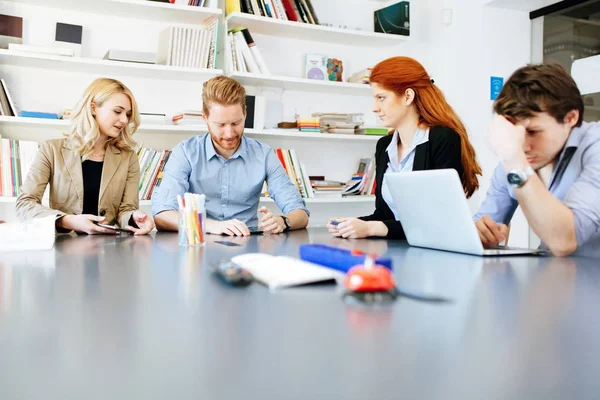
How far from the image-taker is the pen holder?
60.8 inches

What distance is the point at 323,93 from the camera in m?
4.00

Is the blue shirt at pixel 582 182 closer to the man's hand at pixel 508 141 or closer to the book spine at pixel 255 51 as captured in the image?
the man's hand at pixel 508 141

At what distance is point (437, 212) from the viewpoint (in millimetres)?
1399

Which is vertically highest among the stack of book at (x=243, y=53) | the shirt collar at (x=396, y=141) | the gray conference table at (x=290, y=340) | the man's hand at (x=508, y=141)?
the stack of book at (x=243, y=53)

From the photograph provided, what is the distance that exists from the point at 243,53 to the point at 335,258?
110 inches

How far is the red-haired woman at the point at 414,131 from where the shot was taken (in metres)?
2.16

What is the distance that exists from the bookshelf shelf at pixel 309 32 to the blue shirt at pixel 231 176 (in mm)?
1249

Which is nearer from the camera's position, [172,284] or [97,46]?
[172,284]

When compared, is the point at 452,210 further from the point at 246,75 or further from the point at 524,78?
the point at 246,75

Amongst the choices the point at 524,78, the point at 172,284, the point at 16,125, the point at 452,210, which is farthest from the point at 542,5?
the point at 172,284

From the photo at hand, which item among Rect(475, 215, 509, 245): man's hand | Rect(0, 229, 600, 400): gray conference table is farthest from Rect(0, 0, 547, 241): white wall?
Rect(0, 229, 600, 400): gray conference table

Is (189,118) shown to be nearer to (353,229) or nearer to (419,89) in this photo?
(419,89)

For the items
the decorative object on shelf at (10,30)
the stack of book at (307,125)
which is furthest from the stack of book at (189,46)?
the decorative object on shelf at (10,30)

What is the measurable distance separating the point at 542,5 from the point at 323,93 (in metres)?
1.48
